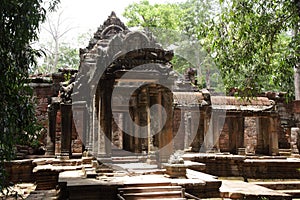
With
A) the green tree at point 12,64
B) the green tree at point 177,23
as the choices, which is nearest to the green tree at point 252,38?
the green tree at point 12,64

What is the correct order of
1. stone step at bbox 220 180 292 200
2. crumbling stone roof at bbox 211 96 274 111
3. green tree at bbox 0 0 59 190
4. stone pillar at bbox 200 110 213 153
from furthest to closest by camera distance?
crumbling stone roof at bbox 211 96 274 111
stone pillar at bbox 200 110 213 153
stone step at bbox 220 180 292 200
green tree at bbox 0 0 59 190

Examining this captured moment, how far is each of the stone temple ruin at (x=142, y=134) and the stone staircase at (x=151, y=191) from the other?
2 cm

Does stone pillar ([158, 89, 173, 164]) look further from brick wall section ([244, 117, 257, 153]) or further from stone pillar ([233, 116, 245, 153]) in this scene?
brick wall section ([244, 117, 257, 153])

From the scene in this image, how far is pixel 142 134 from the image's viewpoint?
13734mm

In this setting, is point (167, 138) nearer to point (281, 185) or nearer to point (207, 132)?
point (281, 185)

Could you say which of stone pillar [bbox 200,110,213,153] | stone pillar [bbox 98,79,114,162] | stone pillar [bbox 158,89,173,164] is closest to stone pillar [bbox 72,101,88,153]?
stone pillar [bbox 98,79,114,162]

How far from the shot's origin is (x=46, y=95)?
1848cm

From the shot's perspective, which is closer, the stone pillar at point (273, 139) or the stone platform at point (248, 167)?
the stone platform at point (248, 167)

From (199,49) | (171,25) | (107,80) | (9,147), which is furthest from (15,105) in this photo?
(199,49)

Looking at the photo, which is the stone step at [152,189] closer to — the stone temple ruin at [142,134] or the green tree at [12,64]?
the stone temple ruin at [142,134]

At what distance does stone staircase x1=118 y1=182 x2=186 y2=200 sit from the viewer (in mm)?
6426

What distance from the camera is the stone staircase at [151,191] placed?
253 inches

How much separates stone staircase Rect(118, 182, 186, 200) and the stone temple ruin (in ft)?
0.07

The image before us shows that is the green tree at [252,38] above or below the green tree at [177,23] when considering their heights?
below
